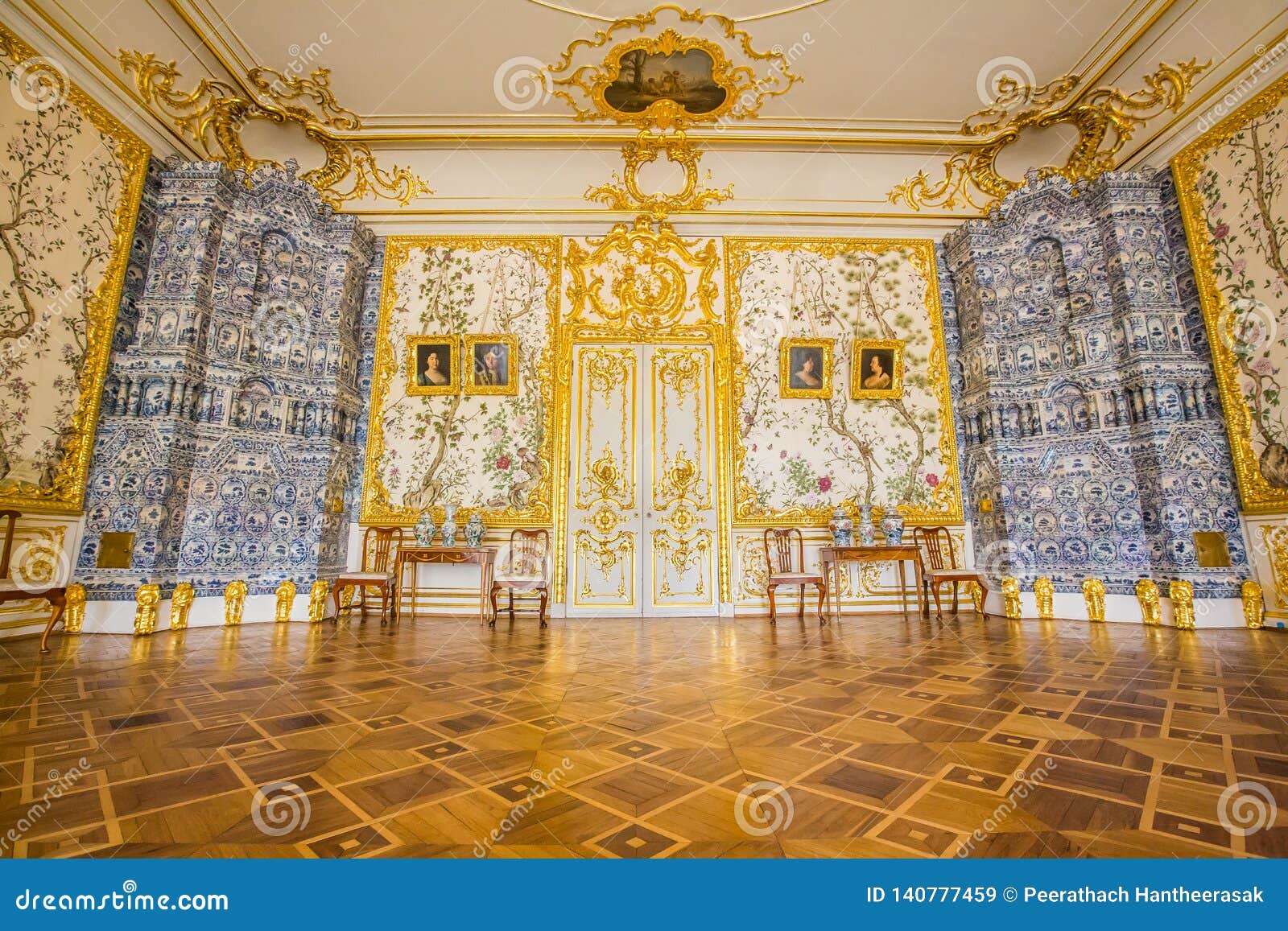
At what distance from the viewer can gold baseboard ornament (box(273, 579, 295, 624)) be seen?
6191mm

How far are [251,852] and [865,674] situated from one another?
3.16 m

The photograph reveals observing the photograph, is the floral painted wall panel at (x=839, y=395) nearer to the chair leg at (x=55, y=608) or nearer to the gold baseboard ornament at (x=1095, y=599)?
the gold baseboard ornament at (x=1095, y=599)

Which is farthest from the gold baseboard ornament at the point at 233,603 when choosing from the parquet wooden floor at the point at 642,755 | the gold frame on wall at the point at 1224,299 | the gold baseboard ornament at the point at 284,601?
the gold frame on wall at the point at 1224,299

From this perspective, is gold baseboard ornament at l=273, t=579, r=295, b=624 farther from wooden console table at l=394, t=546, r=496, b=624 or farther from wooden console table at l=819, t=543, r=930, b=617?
wooden console table at l=819, t=543, r=930, b=617

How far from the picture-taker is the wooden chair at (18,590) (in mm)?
4180

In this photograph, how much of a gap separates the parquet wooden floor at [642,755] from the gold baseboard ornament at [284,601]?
7.35 ft

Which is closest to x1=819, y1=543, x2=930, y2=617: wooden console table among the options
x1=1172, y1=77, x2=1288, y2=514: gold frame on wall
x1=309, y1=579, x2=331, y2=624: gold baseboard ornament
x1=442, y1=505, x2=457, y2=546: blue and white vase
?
x1=1172, y1=77, x2=1288, y2=514: gold frame on wall

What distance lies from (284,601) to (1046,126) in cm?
1109

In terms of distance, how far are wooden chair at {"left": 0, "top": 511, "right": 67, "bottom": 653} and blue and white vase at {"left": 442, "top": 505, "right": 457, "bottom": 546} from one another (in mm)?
3279

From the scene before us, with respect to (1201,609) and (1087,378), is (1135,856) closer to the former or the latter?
(1201,609)

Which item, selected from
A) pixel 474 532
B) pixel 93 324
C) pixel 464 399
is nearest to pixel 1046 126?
pixel 464 399

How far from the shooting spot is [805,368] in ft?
25.1

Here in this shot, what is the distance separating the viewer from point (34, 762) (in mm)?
1930

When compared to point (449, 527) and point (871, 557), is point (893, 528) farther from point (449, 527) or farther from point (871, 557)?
point (449, 527)
